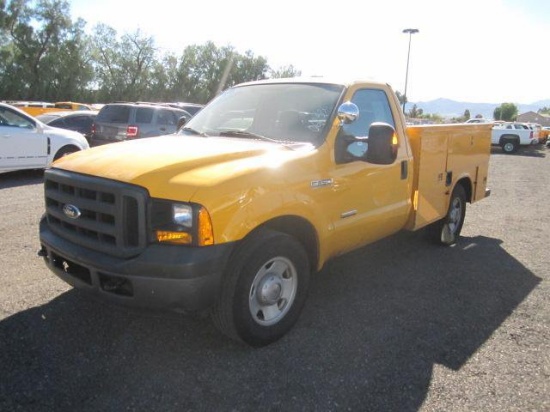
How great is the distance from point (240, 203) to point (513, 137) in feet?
94.2

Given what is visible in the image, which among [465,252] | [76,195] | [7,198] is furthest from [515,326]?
[7,198]

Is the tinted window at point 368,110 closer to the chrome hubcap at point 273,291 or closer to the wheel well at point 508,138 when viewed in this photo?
the chrome hubcap at point 273,291

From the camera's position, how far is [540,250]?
6.01 m

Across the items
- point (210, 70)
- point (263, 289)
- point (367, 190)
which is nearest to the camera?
point (263, 289)

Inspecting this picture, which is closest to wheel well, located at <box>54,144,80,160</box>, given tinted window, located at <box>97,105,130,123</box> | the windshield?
tinted window, located at <box>97,105,130,123</box>

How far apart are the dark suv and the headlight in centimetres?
890

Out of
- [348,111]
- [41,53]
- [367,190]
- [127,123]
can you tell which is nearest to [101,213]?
[348,111]

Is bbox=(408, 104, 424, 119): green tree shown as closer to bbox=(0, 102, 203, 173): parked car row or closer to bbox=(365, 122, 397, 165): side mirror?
bbox=(0, 102, 203, 173): parked car row

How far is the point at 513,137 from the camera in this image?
27.6 metres

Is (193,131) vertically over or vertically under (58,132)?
→ over

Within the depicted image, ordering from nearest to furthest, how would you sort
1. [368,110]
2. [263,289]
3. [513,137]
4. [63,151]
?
[263,289] < [368,110] < [63,151] < [513,137]

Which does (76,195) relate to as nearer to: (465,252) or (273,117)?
(273,117)

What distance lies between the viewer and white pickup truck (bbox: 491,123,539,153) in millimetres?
27656

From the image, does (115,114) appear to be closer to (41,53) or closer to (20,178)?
(20,178)
